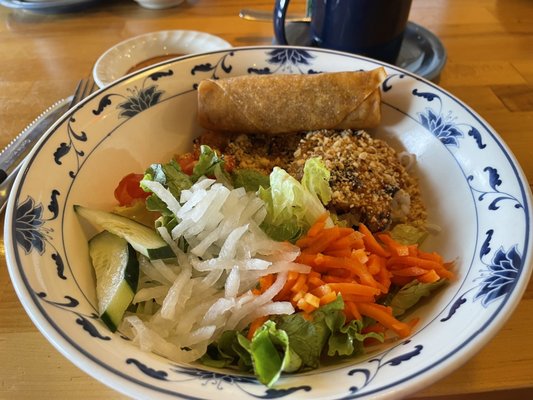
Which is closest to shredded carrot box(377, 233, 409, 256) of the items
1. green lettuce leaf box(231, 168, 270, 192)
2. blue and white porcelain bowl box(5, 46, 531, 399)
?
blue and white porcelain bowl box(5, 46, 531, 399)

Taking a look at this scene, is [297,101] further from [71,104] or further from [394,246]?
[71,104]

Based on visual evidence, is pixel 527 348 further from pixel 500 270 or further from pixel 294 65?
pixel 294 65

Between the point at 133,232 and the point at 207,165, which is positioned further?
the point at 207,165

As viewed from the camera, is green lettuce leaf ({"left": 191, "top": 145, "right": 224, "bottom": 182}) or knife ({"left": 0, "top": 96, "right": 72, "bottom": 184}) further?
knife ({"left": 0, "top": 96, "right": 72, "bottom": 184})

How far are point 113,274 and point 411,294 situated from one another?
701mm

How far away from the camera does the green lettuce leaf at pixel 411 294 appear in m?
1.06

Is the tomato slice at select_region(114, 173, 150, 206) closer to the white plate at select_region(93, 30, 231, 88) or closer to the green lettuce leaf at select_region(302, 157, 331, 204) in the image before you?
the green lettuce leaf at select_region(302, 157, 331, 204)

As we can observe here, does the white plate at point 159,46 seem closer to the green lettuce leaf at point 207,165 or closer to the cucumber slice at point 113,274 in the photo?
the green lettuce leaf at point 207,165

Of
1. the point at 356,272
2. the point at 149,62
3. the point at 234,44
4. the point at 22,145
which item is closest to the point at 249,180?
the point at 356,272

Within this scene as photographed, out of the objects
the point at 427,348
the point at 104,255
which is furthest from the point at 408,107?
the point at 104,255

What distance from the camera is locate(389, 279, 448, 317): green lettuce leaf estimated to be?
1.06 metres

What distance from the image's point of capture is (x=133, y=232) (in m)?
1.10

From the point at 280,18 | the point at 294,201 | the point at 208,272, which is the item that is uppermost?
the point at 280,18

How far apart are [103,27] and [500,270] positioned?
2.22 metres
